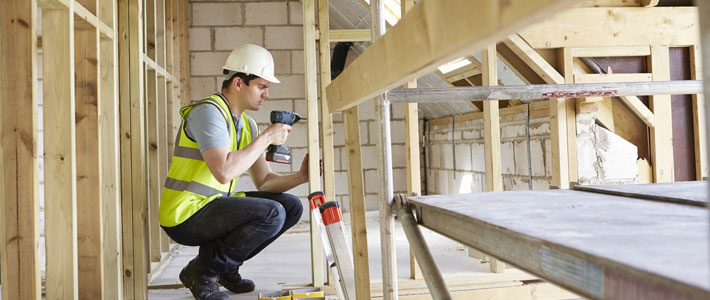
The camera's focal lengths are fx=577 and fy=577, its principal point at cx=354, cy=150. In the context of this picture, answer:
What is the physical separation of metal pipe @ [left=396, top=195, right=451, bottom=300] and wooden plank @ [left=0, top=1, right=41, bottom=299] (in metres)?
1.19

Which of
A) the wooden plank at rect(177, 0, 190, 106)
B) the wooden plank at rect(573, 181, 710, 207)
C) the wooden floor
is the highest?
the wooden plank at rect(177, 0, 190, 106)

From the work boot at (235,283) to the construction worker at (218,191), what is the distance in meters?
0.15

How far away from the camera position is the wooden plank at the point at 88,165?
238 centimetres

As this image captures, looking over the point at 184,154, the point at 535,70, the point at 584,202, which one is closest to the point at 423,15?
the point at 584,202

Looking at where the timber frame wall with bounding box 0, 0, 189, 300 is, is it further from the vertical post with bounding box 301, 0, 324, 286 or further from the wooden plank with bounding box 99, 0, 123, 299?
the vertical post with bounding box 301, 0, 324, 286

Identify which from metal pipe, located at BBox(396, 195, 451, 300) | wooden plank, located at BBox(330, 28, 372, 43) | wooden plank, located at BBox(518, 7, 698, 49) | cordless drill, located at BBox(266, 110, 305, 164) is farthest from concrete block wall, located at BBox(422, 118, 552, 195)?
metal pipe, located at BBox(396, 195, 451, 300)

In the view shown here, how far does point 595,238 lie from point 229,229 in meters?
2.22

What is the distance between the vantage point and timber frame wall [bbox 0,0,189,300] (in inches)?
69.3

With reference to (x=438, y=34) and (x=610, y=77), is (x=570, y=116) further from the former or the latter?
(x=438, y=34)

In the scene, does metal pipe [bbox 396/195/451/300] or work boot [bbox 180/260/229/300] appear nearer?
metal pipe [bbox 396/195/451/300]

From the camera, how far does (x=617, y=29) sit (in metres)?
3.47

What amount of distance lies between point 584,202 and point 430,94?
0.45 m

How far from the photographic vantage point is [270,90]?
20.3ft

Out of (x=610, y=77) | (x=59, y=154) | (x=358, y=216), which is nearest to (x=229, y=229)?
(x=59, y=154)
